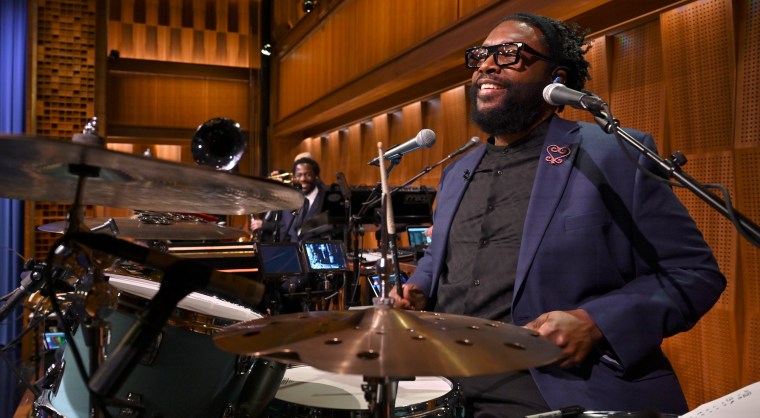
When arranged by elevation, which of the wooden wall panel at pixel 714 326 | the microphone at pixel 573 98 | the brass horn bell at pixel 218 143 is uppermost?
the brass horn bell at pixel 218 143

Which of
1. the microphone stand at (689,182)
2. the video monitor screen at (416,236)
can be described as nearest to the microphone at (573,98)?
the microphone stand at (689,182)

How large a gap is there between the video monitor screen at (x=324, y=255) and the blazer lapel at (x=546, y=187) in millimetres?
2397

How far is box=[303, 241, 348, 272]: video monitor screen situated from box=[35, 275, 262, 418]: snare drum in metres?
2.24

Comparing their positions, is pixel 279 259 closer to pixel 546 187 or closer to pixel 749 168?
pixel 546 187

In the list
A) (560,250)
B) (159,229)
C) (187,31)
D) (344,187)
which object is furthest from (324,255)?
(187,31)

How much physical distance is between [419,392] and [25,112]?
21.6 feet

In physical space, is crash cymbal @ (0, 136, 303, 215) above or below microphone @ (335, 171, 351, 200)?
below

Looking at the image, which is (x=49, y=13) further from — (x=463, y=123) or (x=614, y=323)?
(x=614, y=323)

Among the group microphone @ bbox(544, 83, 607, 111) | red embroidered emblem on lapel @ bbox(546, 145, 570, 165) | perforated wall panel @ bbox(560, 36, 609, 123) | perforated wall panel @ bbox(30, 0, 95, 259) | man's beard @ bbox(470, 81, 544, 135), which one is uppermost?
perforated wall panel @ bbox(30, 0, 95, 259)

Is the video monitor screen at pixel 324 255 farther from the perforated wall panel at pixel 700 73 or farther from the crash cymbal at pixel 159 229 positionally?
the perforated wall panel at pixel 700 73

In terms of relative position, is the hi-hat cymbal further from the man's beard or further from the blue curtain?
the blue curtain

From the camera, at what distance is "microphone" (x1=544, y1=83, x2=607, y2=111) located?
4.28ft

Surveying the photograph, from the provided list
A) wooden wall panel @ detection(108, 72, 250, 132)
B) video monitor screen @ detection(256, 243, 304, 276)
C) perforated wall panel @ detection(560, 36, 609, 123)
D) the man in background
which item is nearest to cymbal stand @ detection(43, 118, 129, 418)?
the man in background

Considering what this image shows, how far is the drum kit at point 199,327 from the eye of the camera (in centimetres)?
88
